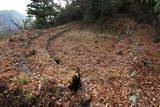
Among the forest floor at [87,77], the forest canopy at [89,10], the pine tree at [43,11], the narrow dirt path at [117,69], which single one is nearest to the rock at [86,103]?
the forest floor at [87,77]

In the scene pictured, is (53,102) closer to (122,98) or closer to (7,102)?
(7,102)

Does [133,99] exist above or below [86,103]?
below

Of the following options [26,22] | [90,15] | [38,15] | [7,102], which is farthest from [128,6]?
[26,22]

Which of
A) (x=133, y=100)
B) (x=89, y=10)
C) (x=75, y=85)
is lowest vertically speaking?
(x=133, y=100)

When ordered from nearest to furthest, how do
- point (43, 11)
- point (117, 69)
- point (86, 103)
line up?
point (86, 103), point (117, 69), point (43, 11)

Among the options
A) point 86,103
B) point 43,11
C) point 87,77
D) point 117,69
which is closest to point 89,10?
point 43,11

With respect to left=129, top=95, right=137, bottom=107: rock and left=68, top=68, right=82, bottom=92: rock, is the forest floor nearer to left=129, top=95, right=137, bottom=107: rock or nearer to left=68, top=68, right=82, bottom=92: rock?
left=129, top=95, right=137, bottom=107: rock

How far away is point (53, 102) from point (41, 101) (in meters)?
0.36

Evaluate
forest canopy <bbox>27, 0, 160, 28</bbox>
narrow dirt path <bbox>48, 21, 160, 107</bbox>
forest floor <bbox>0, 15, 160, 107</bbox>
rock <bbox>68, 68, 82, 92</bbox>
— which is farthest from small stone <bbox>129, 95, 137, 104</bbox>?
forest canopy <bbox>27, 0, 160, 28</bbox>

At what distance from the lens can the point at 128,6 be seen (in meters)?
20.9

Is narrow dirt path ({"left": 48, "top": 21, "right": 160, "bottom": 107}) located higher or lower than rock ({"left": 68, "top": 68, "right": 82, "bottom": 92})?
lower

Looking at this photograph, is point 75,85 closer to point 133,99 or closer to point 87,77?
point 87,77

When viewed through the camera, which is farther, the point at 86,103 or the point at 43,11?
the point at 43,11

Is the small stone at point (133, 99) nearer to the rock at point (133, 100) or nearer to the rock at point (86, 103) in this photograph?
the rock at point (133, 100)
